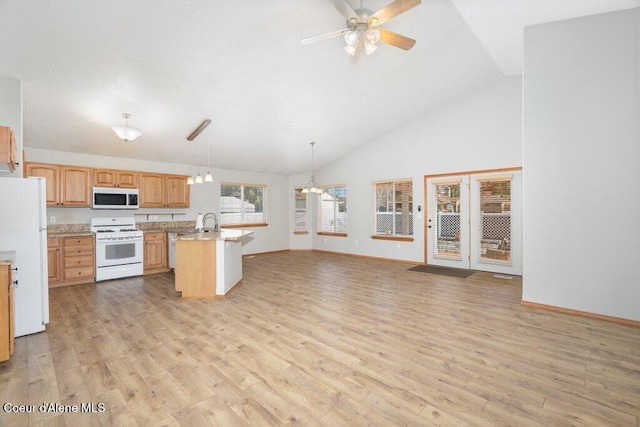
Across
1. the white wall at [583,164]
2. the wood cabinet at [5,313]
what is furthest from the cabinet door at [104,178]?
the white wall at [583,164]

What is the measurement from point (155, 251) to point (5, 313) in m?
3.59

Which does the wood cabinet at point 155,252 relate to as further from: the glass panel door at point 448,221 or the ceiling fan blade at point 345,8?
the glass panel door at point 448,221

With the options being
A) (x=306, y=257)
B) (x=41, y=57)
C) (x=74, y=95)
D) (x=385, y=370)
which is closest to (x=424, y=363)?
(x=385, y=370)

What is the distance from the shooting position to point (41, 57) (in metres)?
3.13

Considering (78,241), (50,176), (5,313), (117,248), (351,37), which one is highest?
(351,37)

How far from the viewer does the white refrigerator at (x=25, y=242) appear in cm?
295

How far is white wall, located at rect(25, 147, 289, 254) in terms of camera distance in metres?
5.39

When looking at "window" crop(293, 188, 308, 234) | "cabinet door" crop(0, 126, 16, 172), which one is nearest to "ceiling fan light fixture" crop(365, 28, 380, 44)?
"cabinet door" crop(0, 126, 16, 172)

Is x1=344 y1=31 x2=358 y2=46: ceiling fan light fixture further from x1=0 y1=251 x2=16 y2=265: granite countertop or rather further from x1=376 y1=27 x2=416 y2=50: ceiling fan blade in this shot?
x1=0 y1=251 x2=16 y2=265: granite countertop

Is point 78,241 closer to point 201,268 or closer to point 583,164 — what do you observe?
point 201,268

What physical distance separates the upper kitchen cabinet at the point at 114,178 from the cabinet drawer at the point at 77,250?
1.18 m

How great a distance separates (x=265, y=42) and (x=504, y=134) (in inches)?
189

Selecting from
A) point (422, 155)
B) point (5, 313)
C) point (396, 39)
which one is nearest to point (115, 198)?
point (5, 313)

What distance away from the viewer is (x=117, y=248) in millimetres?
5371
